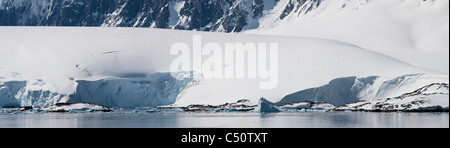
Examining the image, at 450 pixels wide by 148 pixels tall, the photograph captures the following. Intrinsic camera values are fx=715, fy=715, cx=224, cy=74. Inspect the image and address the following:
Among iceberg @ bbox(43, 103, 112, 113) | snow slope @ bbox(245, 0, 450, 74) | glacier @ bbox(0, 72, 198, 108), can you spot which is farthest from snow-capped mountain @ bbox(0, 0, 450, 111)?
iceberg @ bbox(43, 103, 112, 113)

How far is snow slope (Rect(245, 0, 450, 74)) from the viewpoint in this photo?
82125 mm

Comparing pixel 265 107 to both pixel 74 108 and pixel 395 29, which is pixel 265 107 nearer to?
pixel 74 108

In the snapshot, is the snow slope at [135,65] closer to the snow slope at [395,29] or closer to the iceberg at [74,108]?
the iceberg at [74,108]

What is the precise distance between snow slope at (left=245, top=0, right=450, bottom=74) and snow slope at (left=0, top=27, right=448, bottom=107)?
8239 mm

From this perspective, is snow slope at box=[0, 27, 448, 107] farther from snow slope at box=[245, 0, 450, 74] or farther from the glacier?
snow slope at box=[245, 0, 450, 74]

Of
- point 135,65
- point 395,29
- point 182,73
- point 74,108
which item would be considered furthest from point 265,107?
point 395,29

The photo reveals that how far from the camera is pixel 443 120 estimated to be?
38.6 m

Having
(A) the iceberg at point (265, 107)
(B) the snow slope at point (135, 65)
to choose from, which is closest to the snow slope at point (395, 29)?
(B) the snow slope at point (135, 65)

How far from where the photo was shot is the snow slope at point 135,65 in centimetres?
6700

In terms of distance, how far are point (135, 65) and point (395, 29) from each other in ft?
133

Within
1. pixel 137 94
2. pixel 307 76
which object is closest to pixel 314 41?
pixel 307 76

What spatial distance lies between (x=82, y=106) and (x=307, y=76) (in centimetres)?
2094

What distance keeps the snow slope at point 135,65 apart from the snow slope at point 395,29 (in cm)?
824
